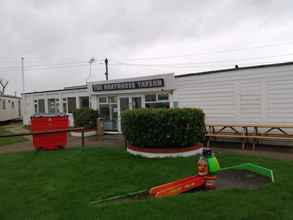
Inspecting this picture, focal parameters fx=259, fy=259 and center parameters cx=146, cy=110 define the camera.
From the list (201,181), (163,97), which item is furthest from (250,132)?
(201,181)

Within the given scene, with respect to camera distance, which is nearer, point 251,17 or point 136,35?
point 251,17

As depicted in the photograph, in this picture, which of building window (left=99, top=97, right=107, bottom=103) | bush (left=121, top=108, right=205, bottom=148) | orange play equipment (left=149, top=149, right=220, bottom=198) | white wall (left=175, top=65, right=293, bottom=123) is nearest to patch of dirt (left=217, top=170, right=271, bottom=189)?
orange play equipment (left=149, top=149, right=220, bottom=198)

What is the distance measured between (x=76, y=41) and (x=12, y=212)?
50.3 feet

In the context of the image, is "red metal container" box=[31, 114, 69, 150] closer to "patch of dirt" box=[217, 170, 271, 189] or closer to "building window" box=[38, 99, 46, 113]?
"patch of dirt" box=[217, 170, 271, 189]

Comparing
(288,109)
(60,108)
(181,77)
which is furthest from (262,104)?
(60,108)

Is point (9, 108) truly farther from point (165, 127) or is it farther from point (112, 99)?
point (165, 127)

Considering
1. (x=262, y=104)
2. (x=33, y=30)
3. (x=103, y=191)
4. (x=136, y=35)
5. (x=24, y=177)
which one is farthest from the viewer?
(x=136, y=35)

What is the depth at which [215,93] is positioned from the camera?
439 inches

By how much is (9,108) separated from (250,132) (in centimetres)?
2613

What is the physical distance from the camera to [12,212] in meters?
3.96

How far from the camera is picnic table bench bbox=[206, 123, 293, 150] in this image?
29.4 feet

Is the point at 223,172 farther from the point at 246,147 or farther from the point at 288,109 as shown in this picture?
the point at 288,109

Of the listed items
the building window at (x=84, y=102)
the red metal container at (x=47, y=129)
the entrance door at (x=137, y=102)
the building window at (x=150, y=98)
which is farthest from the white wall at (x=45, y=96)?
the red metal container at (x=47, y=129)

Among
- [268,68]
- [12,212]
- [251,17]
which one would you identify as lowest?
[12,212]
